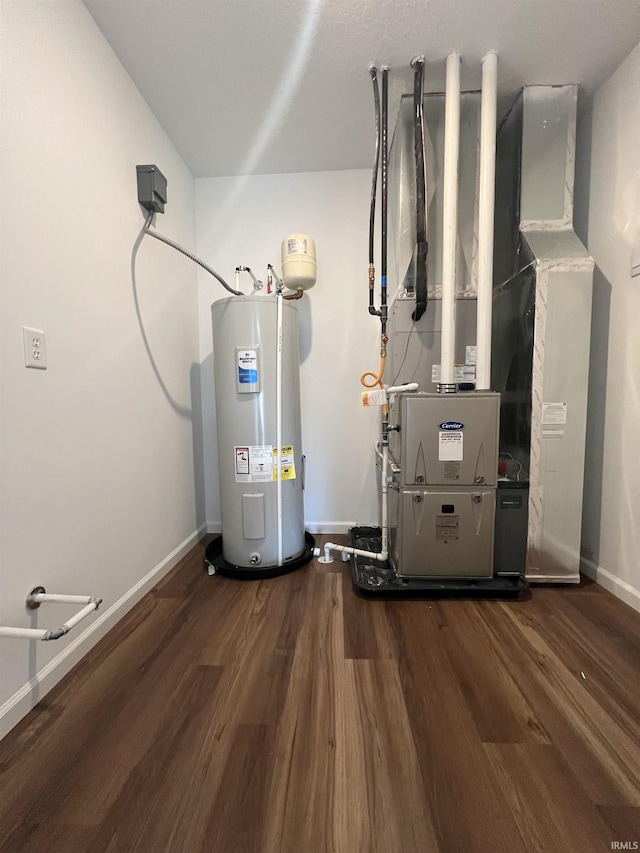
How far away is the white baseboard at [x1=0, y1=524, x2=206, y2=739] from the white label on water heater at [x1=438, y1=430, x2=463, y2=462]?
1569 millimetres

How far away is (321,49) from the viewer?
1.53 m

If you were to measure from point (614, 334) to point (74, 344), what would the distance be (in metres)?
2.40

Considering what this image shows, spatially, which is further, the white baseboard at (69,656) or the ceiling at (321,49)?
the ceiling at (321,49)

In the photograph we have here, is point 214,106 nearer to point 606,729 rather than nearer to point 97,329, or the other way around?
point 97,329

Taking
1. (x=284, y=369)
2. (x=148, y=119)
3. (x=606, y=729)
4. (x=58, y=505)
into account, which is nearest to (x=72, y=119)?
(x=148, y=119)

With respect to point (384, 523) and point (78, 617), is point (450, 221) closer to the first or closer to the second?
point (384, 523)

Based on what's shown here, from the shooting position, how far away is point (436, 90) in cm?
179

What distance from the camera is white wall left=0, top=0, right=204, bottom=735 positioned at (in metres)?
1.04

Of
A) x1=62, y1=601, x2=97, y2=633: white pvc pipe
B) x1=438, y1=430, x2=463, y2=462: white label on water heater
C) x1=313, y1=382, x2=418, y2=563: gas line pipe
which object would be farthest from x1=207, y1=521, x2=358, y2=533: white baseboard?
x1=62, y1=601, x2=97, y2=633: white pvc pipe

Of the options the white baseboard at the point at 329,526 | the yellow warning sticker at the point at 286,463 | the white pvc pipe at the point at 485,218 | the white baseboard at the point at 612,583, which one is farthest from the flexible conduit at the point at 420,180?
the white baseboard at the point at 612,583

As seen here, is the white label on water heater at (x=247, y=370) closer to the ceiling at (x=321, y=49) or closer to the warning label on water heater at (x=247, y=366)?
the warning label on water heater at (x=247, y=366)

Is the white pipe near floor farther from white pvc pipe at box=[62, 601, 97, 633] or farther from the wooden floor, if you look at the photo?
the wooden floor

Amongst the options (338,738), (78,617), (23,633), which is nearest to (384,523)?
(338,738)

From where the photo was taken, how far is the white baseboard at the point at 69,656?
1.02 m
